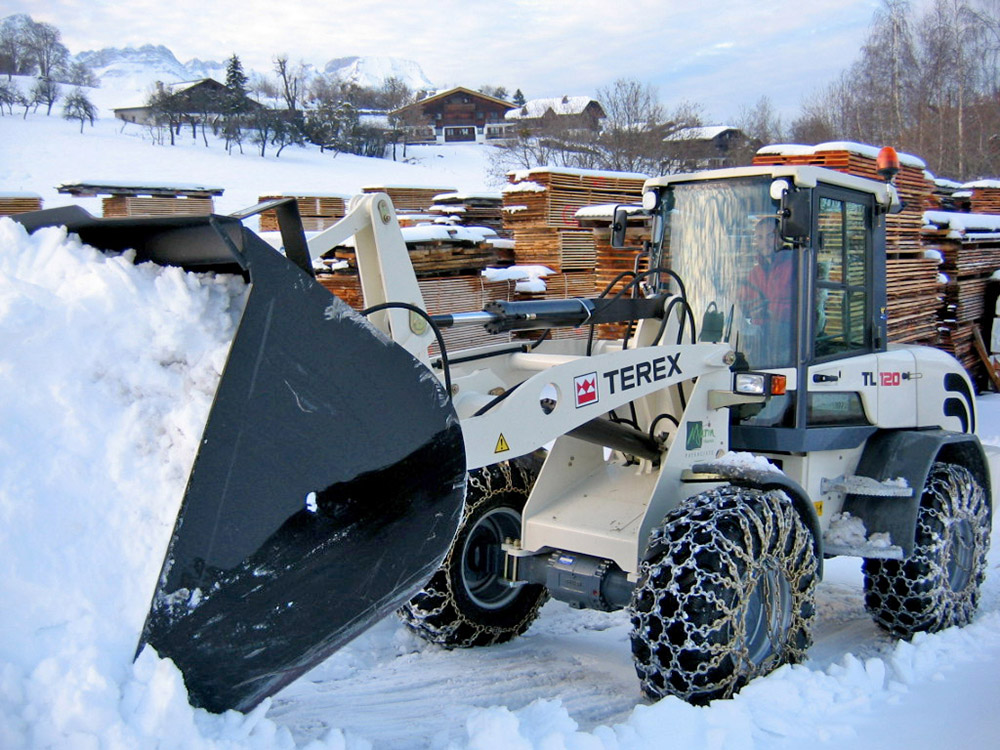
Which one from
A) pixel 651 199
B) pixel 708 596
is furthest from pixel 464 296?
pixel 708 596

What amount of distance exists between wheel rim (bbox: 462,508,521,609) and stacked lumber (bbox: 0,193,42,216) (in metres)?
15.6

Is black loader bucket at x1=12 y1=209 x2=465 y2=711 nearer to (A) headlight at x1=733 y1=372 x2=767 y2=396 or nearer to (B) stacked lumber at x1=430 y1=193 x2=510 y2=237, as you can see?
(A) headlight at x1=733 y1=372 x2=767 y2=396

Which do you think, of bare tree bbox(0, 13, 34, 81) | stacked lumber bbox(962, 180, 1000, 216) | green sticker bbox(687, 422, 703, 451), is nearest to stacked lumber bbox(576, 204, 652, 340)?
green sticker bbox(687, 422, 703, 451)

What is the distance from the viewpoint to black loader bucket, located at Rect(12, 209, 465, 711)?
2.47m

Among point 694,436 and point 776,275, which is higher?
point 776,275

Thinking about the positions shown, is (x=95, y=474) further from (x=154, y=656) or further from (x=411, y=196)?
(x=411, y=196)

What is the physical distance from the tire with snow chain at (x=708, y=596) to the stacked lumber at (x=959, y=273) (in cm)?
1153

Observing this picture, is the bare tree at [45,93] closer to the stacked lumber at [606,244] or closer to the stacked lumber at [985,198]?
the stacked lumber at [606,244]

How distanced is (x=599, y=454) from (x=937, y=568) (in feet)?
6.19

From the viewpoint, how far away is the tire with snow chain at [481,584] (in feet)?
15.4

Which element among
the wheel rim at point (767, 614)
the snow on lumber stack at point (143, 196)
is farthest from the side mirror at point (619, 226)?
the snow on lumber stack at point (143, 196)

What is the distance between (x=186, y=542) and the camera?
2.43 m

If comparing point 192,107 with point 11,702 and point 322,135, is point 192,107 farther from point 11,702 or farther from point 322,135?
point 11,702

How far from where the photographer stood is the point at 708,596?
138 inches
